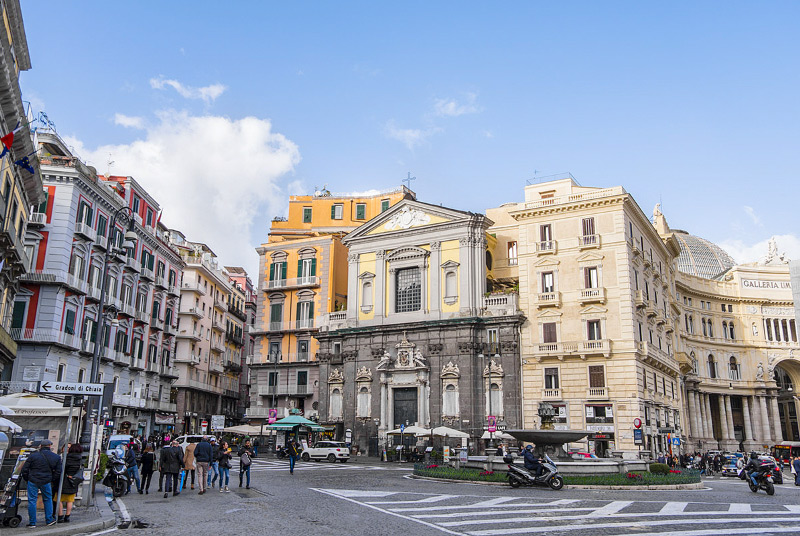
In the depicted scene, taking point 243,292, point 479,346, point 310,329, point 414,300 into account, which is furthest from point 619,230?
point 243,292

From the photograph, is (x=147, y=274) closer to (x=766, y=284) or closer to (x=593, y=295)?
(x=593, y=295)

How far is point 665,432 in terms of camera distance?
42219mm

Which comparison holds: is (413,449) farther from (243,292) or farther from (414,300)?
(243,292)

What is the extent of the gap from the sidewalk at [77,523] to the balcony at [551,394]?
31.3 m

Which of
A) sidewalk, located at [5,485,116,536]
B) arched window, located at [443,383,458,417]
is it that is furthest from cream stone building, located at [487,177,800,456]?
sidewalk, located at [5,485,116,536]

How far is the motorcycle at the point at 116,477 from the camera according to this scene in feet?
63.4

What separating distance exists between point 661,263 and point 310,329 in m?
29.6

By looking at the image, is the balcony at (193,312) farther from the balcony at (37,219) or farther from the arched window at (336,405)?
the balcony at (37,219)

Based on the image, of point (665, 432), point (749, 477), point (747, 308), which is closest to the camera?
point (749, 477)

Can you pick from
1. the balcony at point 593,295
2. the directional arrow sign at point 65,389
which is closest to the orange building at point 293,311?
the balcony at point 593,295

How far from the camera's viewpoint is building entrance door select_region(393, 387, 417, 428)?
157ft

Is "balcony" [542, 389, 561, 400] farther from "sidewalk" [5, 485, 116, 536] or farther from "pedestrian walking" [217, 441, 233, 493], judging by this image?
"sidewalk" [5, 485, 116, 536]

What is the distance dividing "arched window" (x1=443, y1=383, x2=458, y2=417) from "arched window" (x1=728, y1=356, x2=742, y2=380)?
138 feet

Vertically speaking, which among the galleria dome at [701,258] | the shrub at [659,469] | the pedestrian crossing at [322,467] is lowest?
the pedestrian crossing at [322,467]
